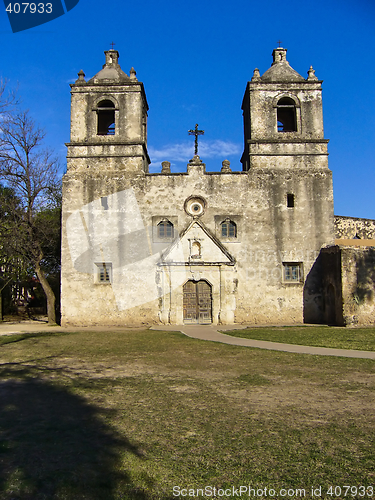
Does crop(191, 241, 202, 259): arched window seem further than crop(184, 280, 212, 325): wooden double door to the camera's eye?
Yes

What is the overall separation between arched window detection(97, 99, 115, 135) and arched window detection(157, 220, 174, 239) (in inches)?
241

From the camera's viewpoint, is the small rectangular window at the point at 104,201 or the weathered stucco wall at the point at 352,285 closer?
the weathered stucco wall at the point at 352,285

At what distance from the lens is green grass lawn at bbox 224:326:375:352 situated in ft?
39.5

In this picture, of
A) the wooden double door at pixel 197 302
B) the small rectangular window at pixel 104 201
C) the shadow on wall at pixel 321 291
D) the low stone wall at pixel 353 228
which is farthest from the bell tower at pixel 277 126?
the small rectangular window at pixel 104 201

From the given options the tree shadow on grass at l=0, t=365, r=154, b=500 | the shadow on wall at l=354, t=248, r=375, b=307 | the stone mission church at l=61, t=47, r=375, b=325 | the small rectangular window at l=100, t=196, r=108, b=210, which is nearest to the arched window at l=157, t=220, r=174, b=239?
the stone mission church at l=61, t=47, r=375, b=325

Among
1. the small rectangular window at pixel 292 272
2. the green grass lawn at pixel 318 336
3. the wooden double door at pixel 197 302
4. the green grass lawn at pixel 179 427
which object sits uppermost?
the small rectangular window at pixel 292 272

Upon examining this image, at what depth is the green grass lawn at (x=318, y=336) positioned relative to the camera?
12.1 m

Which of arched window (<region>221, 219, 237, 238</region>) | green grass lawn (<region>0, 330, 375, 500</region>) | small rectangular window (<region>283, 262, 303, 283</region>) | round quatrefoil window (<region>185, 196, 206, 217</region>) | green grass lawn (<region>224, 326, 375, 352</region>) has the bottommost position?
green grass lawn (<region>224, 326, 375, 352</region>)

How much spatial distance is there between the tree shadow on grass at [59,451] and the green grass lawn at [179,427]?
1 centimetres

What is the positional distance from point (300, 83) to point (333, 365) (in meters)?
16.8

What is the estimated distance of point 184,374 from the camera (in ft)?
26.3

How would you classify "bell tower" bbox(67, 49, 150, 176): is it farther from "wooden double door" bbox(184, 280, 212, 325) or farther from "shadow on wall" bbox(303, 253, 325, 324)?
"shadow on wall" bbox(303, 253, 325, 324)

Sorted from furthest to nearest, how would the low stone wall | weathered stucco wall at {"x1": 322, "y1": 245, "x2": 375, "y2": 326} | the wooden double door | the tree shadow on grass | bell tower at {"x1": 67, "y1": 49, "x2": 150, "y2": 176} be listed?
the low stone wall < bell tower at {"x1": 67, "y1": 49, "x2": 150, "y2": 176} < the wooden double door < weathered stucco wall at {"x1": 322, "y1": 245, "x2": 375, "y2": 326} < the tree shadow on grass

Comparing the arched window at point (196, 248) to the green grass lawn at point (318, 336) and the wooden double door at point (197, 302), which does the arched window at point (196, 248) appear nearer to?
the wooden double door at point (197, 302)
